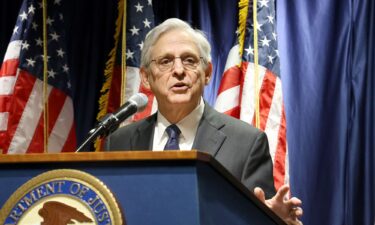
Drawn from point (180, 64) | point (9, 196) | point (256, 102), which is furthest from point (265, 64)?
point (9, 196)

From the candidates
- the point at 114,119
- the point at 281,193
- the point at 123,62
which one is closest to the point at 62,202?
the point at 114,119

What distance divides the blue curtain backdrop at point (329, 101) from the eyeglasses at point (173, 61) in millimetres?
1375

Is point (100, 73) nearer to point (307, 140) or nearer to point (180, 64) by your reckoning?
point (307, 140)

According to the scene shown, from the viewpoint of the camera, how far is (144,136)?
275cm

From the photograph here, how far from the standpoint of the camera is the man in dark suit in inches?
99.3

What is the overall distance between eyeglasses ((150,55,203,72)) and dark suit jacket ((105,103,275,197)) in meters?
0.21

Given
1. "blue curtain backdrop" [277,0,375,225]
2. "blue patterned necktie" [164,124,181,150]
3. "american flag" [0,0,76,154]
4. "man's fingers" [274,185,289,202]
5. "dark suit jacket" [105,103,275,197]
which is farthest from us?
"american flag" [0,0,76,154]

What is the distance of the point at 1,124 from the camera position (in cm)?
391

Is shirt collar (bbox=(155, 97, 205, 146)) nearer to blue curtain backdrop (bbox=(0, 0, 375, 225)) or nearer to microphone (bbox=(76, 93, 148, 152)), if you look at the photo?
microphone (bbox=(76, 93, 148, 152))

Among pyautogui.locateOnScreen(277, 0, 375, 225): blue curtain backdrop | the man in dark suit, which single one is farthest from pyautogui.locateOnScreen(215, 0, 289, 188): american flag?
the man in dark suit

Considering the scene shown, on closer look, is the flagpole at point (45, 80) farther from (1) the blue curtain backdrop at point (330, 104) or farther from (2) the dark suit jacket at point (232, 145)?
(1) the blue curtain backdrop at point (330, 104)

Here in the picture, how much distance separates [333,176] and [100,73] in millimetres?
1767

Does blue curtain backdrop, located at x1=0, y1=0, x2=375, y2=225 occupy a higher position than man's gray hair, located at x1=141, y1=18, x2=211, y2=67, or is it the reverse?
Answer: man's gray hair, located at x1=141, y1=18, x2=211, y2=67

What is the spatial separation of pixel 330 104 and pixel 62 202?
2642 mm
